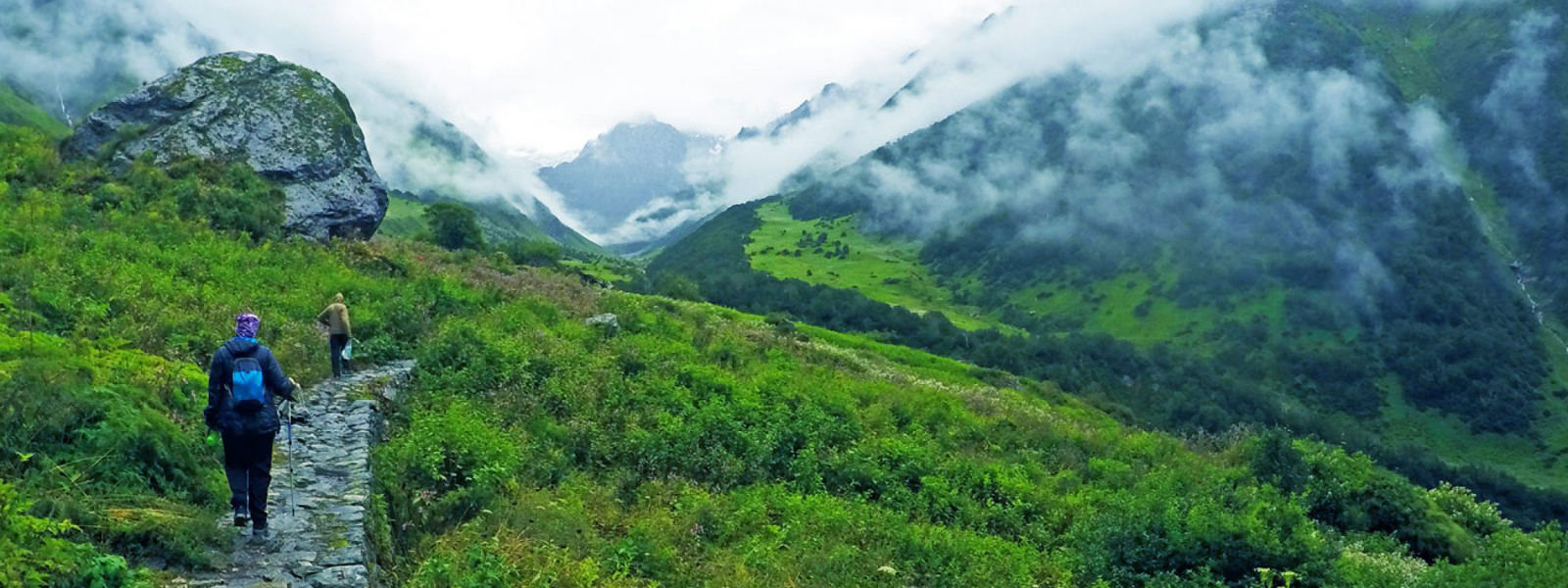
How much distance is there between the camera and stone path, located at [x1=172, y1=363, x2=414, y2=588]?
9.04 metres

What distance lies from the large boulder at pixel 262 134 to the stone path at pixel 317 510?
19.8 meters

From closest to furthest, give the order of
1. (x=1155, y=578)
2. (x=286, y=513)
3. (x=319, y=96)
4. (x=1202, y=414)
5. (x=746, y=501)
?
1. (x=286, y=513)
2. (x=1155, y=578)
3. (x=746, y=501)
4. (x=319, y=96)
5. (x=1202, y=414)

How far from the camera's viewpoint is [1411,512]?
19.6 metres

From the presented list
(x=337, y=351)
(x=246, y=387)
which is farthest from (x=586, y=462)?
(x=246, y=387)

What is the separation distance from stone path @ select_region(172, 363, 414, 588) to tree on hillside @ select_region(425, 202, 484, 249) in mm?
49077

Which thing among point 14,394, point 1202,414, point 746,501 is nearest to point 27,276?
point 14,394

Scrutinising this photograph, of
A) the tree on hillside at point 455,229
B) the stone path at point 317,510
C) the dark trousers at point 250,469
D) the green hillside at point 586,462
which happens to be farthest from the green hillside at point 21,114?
the dark trousers at point 250,469

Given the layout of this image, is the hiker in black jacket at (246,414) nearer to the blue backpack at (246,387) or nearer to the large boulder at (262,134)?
the blue backpack at (246,387)

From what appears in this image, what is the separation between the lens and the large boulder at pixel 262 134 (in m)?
33.1

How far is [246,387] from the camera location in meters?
9.52

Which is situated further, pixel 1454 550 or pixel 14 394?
pixel 1454 550

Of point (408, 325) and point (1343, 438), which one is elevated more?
point (408, 325)

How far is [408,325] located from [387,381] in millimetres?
5343

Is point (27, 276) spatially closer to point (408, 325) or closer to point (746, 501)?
point (408, 325)
